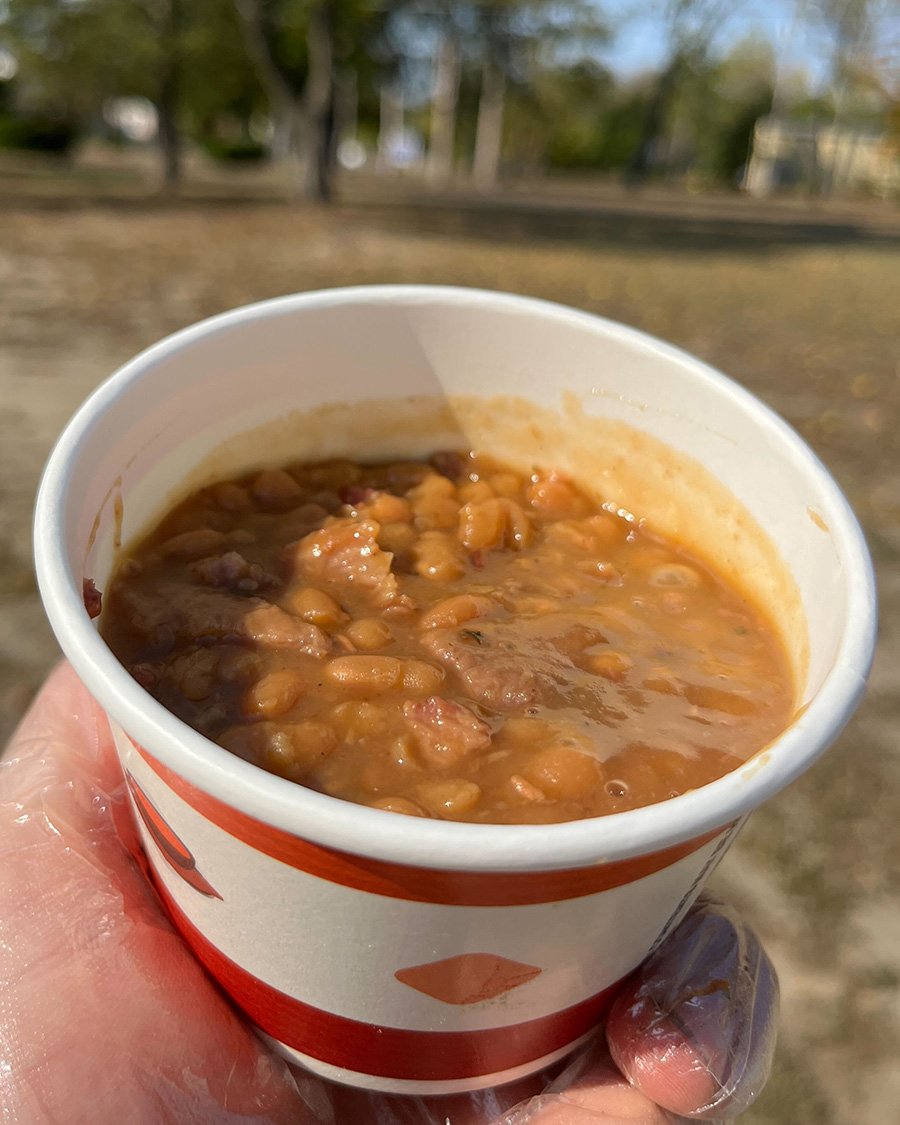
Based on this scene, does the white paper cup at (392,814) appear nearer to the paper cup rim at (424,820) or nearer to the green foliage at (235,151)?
the paper cup rim at (424,820)

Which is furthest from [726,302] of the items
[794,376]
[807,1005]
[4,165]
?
[4,165]

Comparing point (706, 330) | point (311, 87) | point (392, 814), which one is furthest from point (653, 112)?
point (392, 814)

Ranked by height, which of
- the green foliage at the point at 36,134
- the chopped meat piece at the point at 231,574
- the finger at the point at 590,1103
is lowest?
the green foliage at the point at 36,134

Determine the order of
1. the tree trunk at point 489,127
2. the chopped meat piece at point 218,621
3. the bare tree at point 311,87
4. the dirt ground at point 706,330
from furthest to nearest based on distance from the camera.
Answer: the tree trunk at point 489,127 < the bare tree at point 311,87 < the dirt ground at point 706,330 < the chopped meat piece at point 218,621

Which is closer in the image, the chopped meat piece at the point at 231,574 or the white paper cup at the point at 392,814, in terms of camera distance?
the white paper cup at the point at 392,814

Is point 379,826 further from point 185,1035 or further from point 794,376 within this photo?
point 794,376

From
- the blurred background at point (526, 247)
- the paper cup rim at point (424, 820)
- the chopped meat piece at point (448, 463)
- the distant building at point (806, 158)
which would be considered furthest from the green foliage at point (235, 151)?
the paper cup rim at point (424, 820)

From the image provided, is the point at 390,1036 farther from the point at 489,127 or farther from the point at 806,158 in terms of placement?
the point at 806,158
